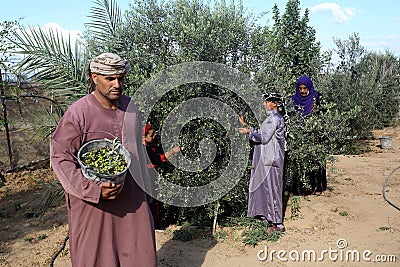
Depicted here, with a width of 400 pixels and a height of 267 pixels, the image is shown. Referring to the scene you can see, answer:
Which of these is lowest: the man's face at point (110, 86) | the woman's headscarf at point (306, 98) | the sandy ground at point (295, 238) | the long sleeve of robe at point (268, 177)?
the sandy ground at point (295, 238)

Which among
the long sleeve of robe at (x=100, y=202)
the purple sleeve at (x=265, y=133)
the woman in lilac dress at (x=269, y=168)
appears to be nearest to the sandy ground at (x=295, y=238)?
the woman in lilac dress at (x=269, y=168)

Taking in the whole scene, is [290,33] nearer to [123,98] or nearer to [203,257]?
[203,257]

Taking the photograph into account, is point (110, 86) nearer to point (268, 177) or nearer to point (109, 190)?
point (109, 190)

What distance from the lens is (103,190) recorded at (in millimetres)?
2545

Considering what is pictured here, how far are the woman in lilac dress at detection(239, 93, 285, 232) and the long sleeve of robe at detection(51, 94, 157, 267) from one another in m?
2.49

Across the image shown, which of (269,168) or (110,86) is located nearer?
(110,86)

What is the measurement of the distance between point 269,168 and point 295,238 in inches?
37.8

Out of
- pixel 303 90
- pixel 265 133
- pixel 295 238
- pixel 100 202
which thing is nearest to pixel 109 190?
pixel 100 202

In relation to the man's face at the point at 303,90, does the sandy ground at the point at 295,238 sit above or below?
below

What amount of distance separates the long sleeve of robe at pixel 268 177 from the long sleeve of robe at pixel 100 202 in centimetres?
256

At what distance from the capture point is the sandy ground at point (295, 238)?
4648 millimetres

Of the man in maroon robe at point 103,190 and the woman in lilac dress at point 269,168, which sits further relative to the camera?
the woman in lilac dress at point 269,168

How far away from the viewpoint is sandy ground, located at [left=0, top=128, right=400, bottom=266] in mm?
4648

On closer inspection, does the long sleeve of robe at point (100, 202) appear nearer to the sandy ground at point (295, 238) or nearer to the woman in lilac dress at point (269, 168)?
A: the sandy ground at point (295, 238)
